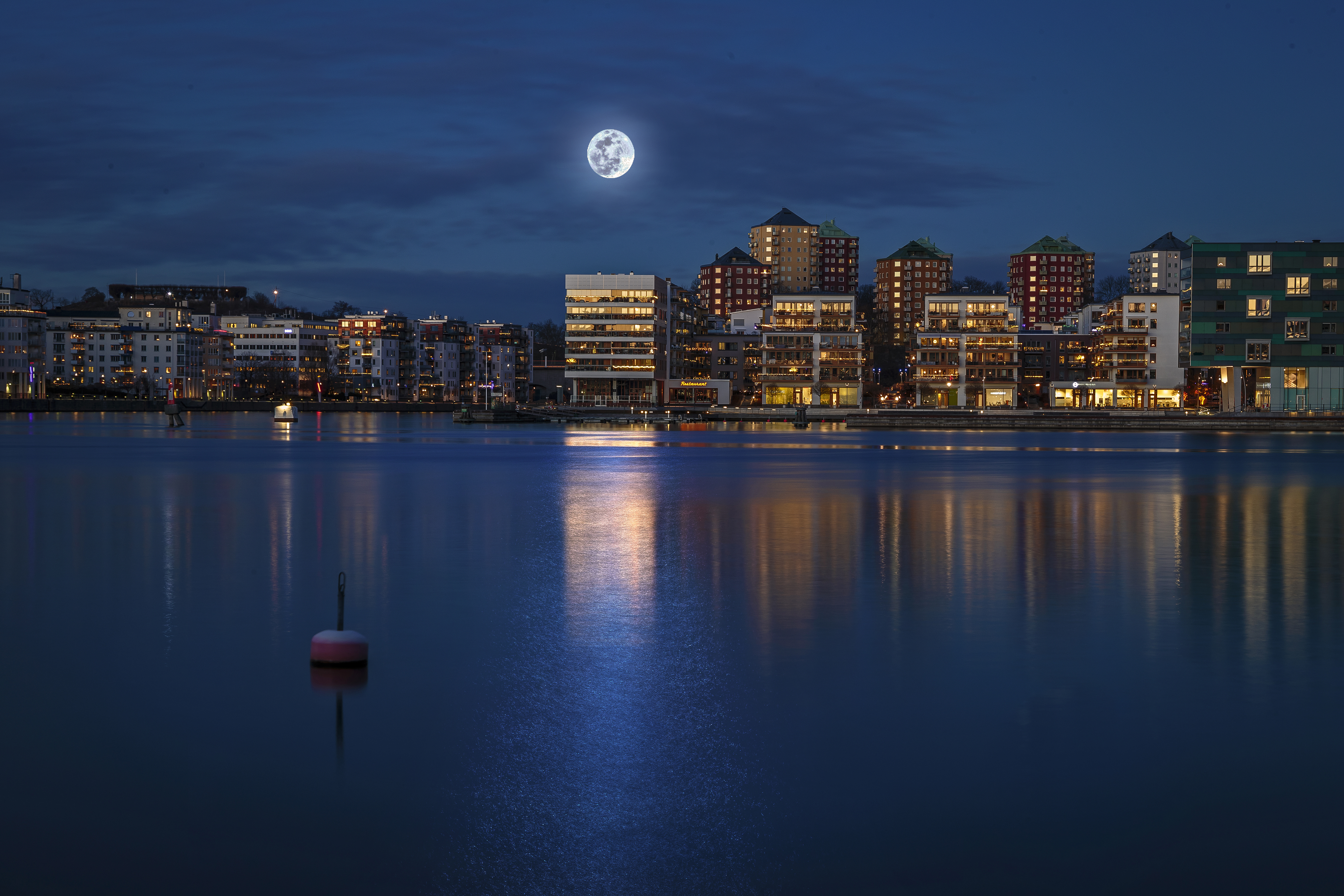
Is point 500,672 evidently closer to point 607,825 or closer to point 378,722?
point 378,722

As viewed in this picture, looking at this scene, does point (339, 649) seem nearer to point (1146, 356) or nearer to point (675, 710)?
point (675, 710)

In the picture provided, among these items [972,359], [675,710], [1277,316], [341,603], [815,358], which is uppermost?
[1277,316]

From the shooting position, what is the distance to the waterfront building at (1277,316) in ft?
433

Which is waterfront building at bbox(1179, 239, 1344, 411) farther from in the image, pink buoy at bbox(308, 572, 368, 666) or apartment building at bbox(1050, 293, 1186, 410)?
pink buoy at bbox(308, 572, 368, 666)

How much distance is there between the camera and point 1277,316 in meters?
133

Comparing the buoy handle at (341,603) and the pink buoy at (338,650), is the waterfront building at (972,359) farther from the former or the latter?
the pink buoy at (338,650)

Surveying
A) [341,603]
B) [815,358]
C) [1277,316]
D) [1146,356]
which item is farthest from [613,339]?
[341,603]

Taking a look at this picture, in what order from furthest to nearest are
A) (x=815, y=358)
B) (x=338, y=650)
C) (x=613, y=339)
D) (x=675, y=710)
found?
(x=613, y=339)
(x=815, y=358)
(x=338, y=650)
(x=675, y=710)

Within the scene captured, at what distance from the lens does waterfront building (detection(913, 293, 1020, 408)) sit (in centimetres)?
18100

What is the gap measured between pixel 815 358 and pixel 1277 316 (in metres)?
66.7

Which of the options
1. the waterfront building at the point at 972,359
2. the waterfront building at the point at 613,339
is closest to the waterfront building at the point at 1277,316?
the waterfront building at the point at 972,359

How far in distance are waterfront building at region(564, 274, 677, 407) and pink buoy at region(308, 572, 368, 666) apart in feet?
585

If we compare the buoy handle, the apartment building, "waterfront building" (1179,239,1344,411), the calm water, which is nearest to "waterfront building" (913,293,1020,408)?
the apartment building

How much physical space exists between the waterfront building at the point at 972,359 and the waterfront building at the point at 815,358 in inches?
391
